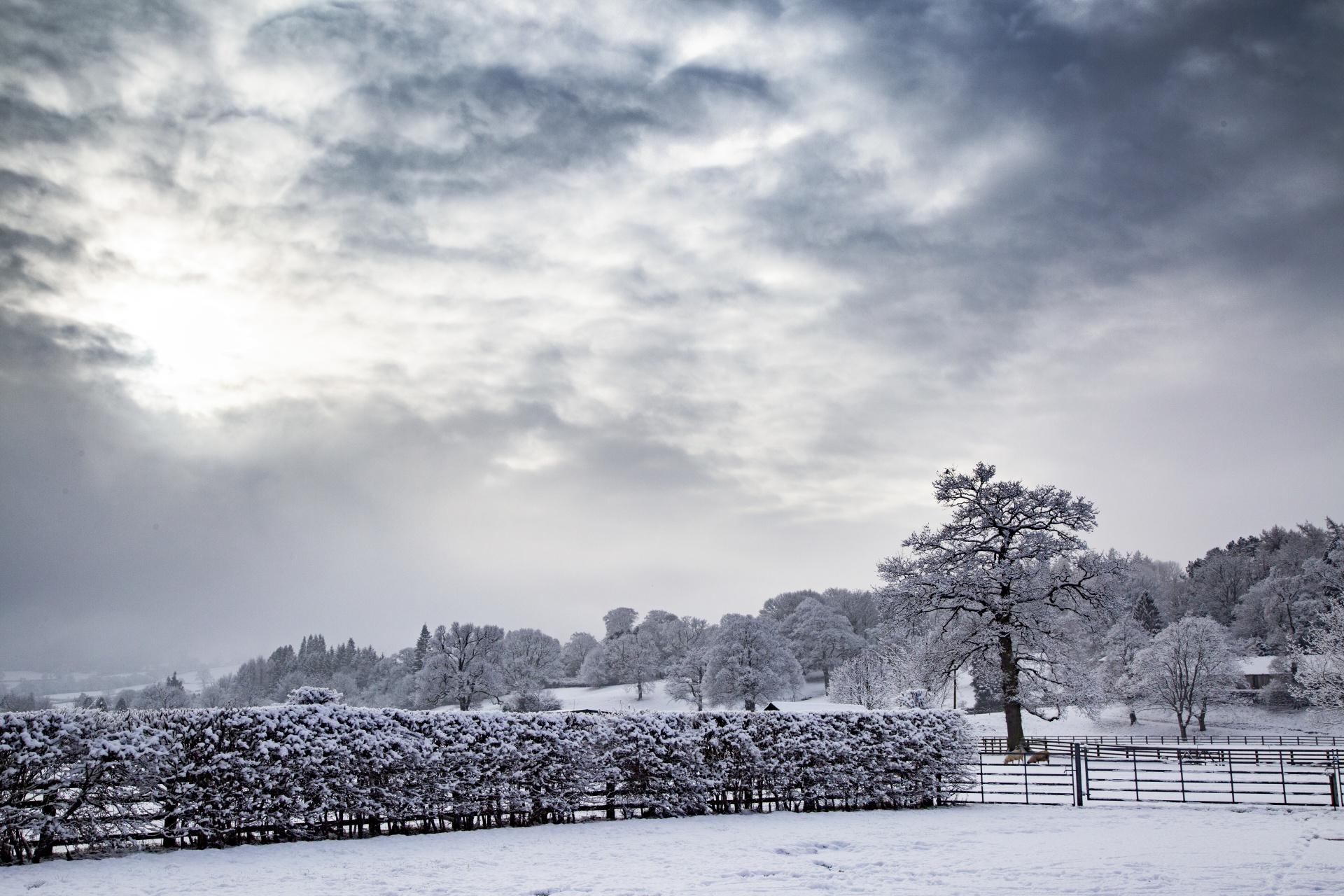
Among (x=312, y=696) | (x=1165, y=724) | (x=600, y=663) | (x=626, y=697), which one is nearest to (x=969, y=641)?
(x=312, y=696)

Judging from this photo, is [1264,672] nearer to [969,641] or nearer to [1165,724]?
[1165,724]

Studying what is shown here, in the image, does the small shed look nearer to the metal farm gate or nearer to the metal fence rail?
the metal fence rail

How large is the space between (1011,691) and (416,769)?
24.2 meters

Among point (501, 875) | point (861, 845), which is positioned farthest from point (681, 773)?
point (501, 875)

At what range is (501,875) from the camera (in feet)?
39.5

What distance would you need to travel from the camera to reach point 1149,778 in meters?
24.4

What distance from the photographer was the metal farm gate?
19.9 metres

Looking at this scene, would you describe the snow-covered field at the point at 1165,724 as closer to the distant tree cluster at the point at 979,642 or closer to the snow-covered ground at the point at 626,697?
the distant tree cluster at the point at 979,642

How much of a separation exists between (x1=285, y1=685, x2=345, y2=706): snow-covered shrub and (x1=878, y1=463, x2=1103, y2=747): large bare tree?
22745 mm

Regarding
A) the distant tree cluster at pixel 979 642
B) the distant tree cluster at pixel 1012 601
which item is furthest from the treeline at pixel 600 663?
the distant tree cluster at pixel 1012 601

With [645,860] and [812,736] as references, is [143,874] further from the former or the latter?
[812,736]

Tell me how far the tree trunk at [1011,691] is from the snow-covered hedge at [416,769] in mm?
11256

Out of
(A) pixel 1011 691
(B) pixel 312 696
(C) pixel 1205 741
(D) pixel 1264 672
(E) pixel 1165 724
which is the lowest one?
(E) pixel 1165 724

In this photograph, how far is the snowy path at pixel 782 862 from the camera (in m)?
11.0
